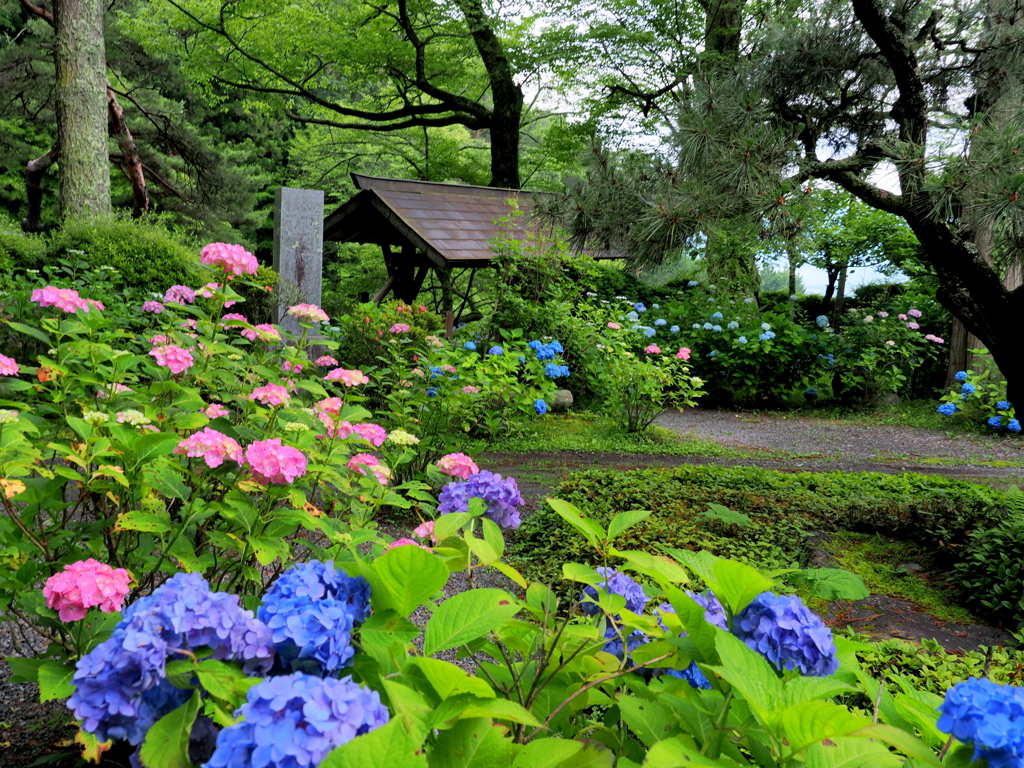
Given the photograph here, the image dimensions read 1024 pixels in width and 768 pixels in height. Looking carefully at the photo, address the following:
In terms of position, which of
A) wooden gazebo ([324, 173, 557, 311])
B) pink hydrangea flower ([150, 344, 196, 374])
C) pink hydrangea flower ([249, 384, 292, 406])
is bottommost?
pink hydrangea flower ([249, 384, 292, 406])

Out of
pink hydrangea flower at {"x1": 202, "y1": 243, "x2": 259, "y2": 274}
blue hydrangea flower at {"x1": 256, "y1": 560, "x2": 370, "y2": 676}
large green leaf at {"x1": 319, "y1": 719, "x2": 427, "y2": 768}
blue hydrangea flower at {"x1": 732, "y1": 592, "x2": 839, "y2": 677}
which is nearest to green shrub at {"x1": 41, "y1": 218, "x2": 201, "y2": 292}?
pink hydrangea flower at {"x1": 202, "y1": 243, "x2": 259, "y2": 274}

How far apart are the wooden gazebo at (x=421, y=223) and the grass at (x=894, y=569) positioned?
5.55 m

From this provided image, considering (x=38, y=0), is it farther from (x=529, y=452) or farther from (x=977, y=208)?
(x=977, y=208)

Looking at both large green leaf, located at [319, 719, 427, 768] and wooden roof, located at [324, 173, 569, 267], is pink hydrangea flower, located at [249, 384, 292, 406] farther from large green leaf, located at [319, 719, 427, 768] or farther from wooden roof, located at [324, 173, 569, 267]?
wooden roof, located at [324, 173, 569, 267]

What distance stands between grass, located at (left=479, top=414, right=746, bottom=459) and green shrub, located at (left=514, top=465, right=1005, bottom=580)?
1414 millimetres

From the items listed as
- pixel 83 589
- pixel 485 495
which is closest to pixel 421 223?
pixel 485 495

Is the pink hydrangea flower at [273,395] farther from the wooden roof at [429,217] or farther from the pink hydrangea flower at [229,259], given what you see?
the wooden roof at [429,217]

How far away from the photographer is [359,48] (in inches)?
492

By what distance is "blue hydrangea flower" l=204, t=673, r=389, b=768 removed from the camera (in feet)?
1.60

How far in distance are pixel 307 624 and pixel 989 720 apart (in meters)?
0.60

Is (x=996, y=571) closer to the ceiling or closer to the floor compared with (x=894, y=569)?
closer to the ceiling

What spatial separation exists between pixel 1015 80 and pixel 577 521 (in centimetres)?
361

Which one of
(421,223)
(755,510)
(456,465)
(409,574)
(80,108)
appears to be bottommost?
(755,510)

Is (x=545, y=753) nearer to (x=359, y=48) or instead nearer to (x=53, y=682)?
(x=53, y=682)
